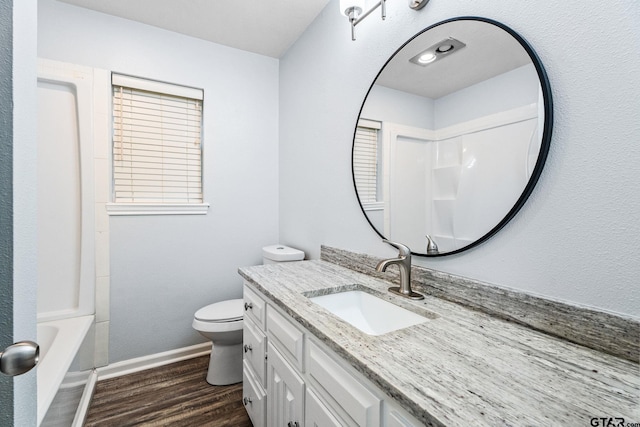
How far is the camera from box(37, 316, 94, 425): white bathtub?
45.2 inches

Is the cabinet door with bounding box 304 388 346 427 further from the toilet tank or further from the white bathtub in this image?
the toilet tank

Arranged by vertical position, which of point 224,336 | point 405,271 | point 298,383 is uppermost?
point 405,271

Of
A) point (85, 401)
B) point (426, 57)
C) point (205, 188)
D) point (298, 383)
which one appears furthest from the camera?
point (205, 188)

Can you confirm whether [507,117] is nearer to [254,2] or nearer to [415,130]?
[415,130]

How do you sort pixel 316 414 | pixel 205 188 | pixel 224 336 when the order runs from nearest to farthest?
pixel 316 414 → pixel 224 336 → pixel 205 188

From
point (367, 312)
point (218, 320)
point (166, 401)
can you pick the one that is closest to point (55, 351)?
point (166, 401)

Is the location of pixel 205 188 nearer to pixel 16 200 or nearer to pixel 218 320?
pixel 218 320

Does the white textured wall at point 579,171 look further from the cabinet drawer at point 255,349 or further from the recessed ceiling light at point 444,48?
the cabinet drawer at point 255,349

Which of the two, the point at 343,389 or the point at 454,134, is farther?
the point at 454,134

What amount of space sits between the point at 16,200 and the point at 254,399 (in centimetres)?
134

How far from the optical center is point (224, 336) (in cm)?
189

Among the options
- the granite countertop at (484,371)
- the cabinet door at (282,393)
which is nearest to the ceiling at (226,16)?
the granite countertop at (484,371)

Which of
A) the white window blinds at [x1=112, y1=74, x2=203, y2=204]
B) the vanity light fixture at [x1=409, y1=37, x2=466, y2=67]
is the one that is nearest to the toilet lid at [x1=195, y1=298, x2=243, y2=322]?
the white window blinds at [x1=112, y1=74, x2=203, y2=204]

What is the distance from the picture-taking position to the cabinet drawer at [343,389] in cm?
67
